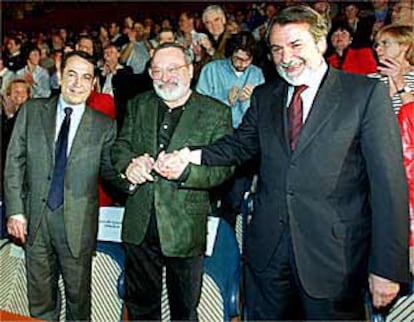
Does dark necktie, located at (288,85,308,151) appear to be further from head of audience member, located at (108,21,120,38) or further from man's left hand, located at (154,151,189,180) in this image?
head of audience member, located at (108,21,120,38)

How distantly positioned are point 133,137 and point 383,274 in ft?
3.13

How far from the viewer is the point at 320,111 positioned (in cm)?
173

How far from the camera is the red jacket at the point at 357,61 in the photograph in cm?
324

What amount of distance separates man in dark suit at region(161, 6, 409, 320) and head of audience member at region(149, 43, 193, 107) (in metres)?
0.44

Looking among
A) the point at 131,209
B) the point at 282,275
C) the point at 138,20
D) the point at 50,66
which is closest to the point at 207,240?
the point at 131,209

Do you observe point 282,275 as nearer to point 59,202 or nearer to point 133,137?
point 133,137

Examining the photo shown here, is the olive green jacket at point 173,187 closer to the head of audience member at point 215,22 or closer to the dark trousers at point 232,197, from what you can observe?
the dark trousers at point 232,197

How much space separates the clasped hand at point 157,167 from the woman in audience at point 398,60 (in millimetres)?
751

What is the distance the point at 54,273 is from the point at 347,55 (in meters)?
1.77

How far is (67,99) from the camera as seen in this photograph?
8.02 feet

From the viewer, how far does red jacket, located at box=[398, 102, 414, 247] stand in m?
2.04

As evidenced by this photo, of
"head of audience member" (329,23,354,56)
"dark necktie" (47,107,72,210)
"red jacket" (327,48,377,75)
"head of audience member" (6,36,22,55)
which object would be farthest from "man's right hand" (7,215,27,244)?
"head of audience member" (6,36,22,55)

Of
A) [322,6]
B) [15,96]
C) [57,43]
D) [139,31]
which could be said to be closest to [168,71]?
[15,96]

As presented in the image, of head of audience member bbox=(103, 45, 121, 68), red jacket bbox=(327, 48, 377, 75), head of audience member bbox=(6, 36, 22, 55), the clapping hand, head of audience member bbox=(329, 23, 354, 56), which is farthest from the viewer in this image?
head of audience member bbox=(6, 36, 22, 55)
